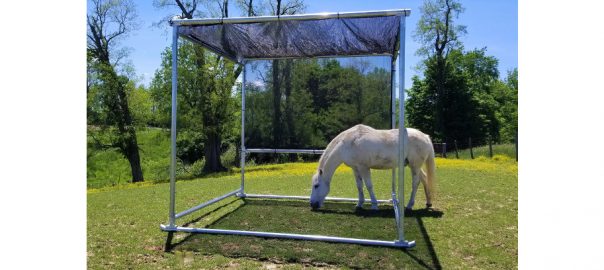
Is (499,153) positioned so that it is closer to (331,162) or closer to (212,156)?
(212,156)

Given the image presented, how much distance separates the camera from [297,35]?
6797mm

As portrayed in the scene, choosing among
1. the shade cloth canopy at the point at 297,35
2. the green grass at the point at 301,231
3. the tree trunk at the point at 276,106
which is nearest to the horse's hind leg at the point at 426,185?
the green grass at the point at 301,231

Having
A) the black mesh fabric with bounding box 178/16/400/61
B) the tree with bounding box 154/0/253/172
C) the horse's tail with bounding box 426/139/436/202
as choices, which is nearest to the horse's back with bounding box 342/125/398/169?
the horse's tail with bounding box 426/139/436/202

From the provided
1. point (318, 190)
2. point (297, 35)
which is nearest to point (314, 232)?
point (318, 190)

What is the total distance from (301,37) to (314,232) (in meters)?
3.42

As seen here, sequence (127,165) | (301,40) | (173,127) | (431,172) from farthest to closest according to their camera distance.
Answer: (127,165), (431,172), (301,40), (173,127)

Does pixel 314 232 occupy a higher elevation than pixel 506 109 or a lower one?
lower

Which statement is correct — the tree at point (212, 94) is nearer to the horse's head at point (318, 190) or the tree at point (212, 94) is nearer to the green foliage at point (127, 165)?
the green foliage at point (127, 165)

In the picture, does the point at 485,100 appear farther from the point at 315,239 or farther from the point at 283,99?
the point at 315,239

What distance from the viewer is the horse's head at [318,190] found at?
23.7 feet

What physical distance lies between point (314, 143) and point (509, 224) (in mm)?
5074

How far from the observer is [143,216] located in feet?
22.7

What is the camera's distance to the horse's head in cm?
721

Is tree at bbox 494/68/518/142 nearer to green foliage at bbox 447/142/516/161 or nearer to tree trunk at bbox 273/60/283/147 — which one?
green foliage at bbox 447/142/516/161
